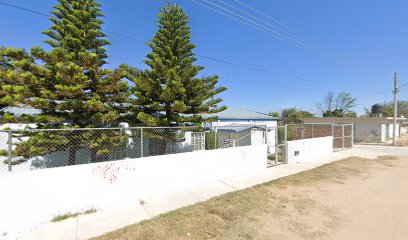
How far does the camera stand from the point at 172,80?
7992mm

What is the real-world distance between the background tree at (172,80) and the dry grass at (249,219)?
4025 millimetres

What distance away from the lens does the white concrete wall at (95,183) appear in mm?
4133

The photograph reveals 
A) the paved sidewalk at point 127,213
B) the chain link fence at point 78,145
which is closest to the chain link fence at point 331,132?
the chain link fence at point 78,145

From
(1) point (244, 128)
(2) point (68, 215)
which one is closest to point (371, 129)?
(1) point (244, 128)

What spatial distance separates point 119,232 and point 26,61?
5.42 meters

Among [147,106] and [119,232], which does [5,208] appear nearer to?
[119,232]

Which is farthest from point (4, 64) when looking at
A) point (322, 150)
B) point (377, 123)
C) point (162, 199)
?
point (377, 123)

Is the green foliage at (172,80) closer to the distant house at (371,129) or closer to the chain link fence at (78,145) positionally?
the chain link fence at (78,145)

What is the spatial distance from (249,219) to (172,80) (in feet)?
17.9

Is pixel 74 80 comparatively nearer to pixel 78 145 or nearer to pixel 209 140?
pixel 78 145

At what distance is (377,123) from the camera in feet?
82.3

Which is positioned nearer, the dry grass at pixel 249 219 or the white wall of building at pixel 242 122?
the dry grass at pixel 249 219

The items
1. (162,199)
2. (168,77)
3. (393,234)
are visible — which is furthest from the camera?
(168,77)

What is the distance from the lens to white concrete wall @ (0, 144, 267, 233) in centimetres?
413
